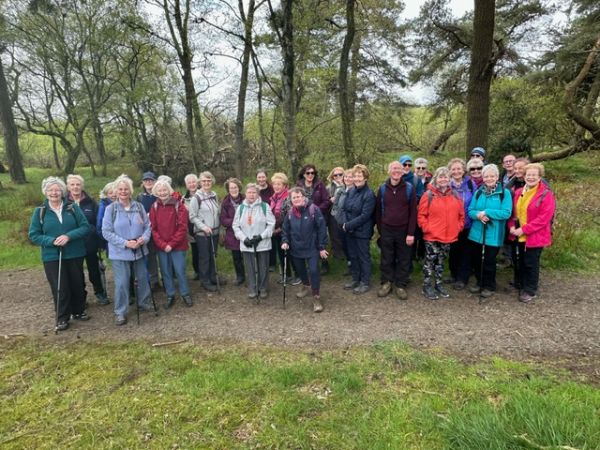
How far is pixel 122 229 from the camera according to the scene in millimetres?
5133

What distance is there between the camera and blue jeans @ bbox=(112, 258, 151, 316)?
5.21 metres

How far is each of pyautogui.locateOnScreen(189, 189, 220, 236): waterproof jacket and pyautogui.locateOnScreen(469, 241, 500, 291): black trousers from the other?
4242 millimetres

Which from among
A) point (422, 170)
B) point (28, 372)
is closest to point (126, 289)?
point (28, 372)

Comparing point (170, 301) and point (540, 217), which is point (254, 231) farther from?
point (540, 217)

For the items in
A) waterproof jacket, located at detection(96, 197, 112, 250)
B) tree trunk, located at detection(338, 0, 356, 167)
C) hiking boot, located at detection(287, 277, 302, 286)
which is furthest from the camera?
tree trunk, located at detection(338, 0, 356, 167)

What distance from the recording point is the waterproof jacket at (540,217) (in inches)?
194

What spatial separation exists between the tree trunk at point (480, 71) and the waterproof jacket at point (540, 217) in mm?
2722

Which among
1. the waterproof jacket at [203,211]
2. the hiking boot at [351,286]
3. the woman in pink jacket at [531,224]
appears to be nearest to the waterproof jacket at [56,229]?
the waterproof jacket at [203,211]

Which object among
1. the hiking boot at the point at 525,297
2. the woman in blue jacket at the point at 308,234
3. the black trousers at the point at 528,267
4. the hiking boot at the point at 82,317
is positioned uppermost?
the woman in blue jacket at the point at 308,234

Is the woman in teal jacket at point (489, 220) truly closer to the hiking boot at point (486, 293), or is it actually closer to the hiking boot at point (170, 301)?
the hiking boot at point (486, 293)

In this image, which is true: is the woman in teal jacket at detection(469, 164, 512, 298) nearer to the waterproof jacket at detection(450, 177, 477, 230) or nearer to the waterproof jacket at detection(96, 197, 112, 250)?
the waterproof jacket at detection(450, 177, 477, 230)

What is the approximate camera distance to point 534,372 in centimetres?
358

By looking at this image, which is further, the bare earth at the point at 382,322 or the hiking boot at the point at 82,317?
the hiking boot at the point at 82,317

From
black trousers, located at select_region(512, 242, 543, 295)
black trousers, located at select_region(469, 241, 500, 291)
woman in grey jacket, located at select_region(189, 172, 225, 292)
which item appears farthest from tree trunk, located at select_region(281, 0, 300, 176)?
black trousers, located at select_region(512, 242, 543, 295)
